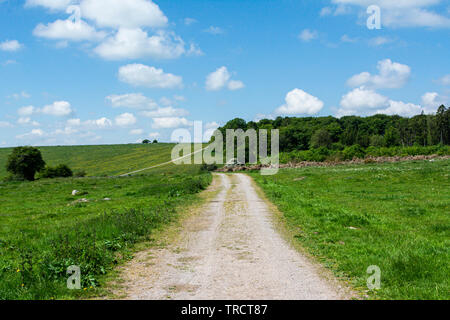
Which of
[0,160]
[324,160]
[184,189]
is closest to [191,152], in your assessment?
[324,160]

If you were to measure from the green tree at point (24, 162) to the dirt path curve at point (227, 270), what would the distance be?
243ft

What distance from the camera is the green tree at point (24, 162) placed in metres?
74.9

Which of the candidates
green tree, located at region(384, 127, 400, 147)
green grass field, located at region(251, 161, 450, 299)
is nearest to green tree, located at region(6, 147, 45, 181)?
green grass field, located at region(251, 161, 450, 299)

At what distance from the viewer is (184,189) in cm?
2891

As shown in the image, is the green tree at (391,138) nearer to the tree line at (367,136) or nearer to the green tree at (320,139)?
the tree line at (367,136)

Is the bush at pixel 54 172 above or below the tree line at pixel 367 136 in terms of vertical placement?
below

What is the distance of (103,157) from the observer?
13300cm

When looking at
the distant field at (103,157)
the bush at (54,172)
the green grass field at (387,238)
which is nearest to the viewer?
the green grass field at (387,238)

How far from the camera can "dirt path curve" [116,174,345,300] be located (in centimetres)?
678

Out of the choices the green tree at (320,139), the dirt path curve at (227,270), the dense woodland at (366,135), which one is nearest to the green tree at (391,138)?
the dense woodland at (366,135)

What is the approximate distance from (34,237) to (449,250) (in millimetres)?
13889

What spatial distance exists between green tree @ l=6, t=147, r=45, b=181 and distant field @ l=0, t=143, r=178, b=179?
2111 cm

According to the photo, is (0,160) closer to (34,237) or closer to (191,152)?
(191,152)

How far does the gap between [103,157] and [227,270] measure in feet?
436
